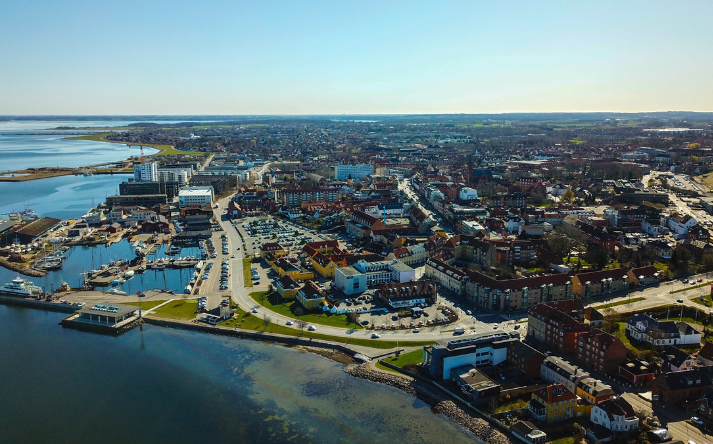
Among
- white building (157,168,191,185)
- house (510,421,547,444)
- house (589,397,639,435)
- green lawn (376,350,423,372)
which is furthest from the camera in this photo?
white building (157,168,191,185)

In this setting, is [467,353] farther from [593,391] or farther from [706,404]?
[706,404]

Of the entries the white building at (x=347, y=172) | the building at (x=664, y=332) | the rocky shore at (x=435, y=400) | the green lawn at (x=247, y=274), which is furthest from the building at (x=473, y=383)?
the white building at (x=347, y=172)

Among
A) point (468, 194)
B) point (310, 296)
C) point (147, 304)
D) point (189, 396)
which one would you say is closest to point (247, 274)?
point (147, 304)

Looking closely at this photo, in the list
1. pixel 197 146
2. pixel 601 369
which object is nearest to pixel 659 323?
pixel 601 369

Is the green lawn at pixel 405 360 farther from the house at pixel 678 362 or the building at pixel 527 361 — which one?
the house at pixel 678 362

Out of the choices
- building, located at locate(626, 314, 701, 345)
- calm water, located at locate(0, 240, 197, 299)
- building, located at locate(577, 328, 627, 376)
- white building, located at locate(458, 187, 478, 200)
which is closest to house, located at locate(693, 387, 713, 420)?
building, located at locate(577, 328, 627, 376)

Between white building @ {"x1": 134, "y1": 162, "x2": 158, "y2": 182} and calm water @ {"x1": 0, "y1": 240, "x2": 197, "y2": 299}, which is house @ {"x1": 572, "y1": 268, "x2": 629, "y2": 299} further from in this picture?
white building @ {"x1": 134, "y1": 162, "x2": 158, "y2": 182}

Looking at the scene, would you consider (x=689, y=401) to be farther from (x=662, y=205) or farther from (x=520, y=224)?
(x=662, y=205)
